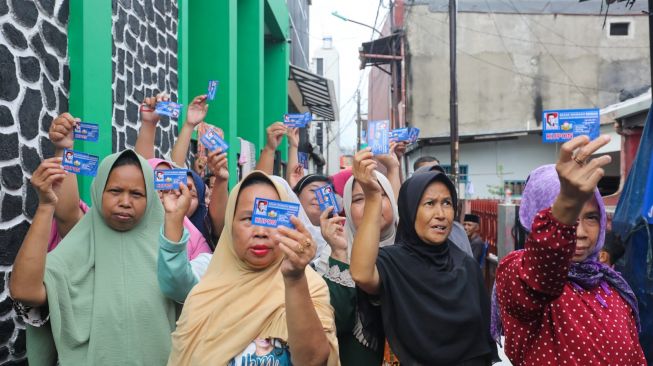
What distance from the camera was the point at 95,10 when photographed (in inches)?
169

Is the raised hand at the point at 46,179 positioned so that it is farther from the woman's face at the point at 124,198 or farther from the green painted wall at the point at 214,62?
the green painted wall at the point at 214,62

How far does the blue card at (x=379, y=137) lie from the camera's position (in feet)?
12.4

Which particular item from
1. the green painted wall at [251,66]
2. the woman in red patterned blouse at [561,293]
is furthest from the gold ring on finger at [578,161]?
the green painted wall at [251,66]

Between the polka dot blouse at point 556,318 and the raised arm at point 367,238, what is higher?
the raised arm at point 367,238

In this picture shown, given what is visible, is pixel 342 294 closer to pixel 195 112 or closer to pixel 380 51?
pixel 195 112

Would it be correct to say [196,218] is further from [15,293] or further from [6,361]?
[15,293]

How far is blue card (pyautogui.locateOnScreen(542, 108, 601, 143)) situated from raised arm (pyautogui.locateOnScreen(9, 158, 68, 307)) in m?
1.96

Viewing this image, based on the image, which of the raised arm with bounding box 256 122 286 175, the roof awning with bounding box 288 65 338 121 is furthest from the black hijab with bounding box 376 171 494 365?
the roof awning with bounding box 288 65 338 121

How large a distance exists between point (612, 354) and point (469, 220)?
669 centimetres

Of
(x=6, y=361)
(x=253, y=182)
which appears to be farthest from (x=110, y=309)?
(x=6, y=361)

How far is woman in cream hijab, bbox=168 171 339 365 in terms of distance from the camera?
7.56 ft

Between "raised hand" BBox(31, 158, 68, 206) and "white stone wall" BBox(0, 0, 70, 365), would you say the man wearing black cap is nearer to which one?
"white stone wall" BBox(0, 0, 70, 365)

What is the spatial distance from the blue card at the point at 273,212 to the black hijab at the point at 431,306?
0.65m

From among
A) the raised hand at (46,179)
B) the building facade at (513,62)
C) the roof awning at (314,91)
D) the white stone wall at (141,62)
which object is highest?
the building facade at (513,62)
